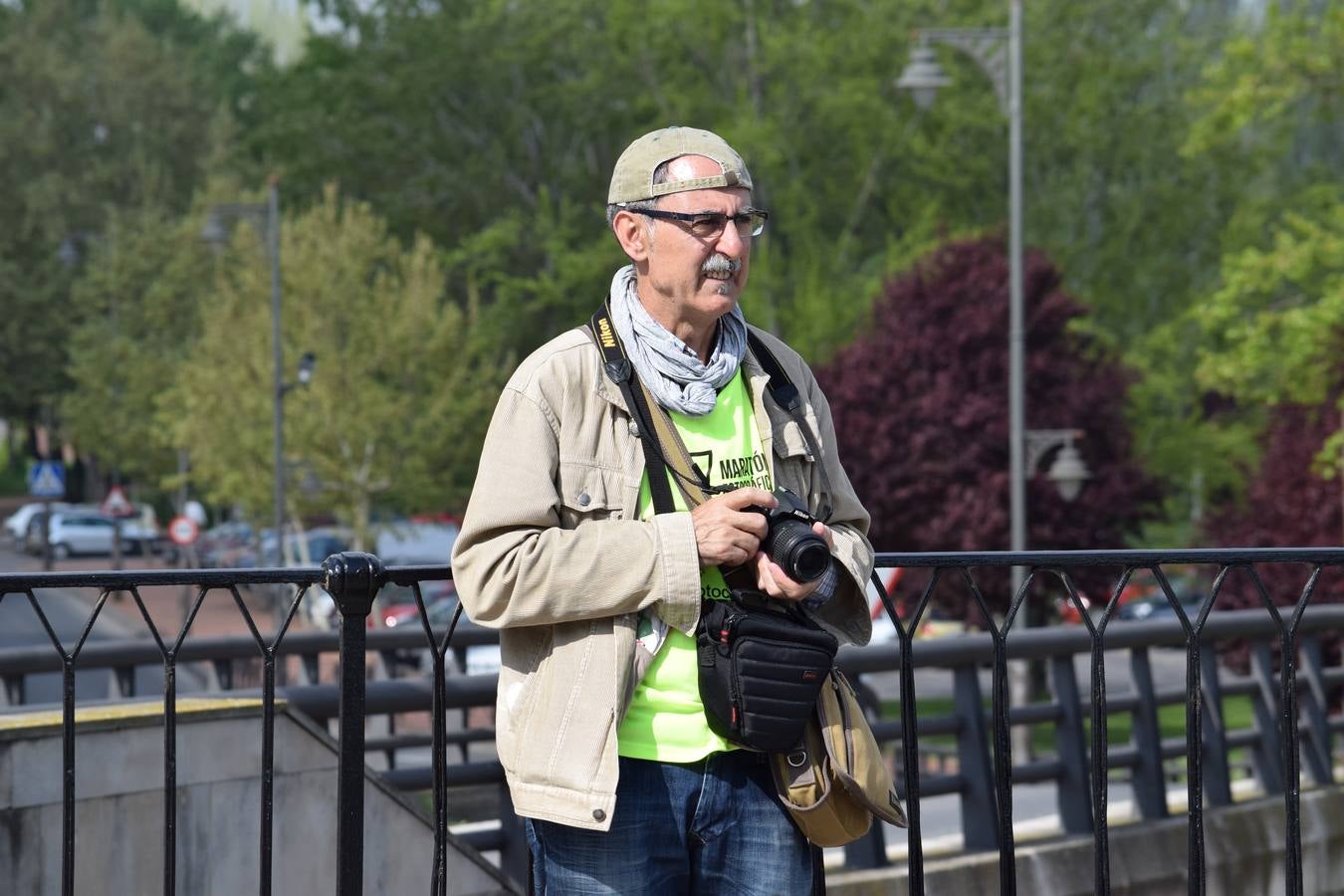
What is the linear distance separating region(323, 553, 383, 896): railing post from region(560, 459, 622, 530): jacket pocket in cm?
68

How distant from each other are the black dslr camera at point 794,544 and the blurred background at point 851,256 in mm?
20263

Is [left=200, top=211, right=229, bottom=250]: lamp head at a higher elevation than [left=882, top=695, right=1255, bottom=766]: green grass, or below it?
higher

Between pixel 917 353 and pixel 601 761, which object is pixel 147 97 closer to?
pixel 917 353

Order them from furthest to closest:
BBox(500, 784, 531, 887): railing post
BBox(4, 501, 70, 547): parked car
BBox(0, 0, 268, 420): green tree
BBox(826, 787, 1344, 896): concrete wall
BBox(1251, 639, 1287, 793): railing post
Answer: BBox(0, 0, 268, 420): green tree
BBox(4, 501, 70, 547): parked car
BBox(1251, 639, 1287, 793): railing post
BBox(826, 787, 1344, 896): concrete wall
BBox(500, 784, 531, 887): railing post

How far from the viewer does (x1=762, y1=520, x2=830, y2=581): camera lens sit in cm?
295

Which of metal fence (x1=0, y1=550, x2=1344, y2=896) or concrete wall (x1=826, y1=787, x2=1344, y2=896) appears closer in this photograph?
metal fence (x1=0, y1=550, x2=1344, y2=896)

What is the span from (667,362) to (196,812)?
3.54 metres

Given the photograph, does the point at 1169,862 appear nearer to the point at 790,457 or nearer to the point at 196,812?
the point at 196,812

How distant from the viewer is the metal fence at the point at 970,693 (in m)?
3.67

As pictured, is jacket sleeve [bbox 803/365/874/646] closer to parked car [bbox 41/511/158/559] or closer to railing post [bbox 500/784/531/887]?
railing post [bbox 500/784/531/887]

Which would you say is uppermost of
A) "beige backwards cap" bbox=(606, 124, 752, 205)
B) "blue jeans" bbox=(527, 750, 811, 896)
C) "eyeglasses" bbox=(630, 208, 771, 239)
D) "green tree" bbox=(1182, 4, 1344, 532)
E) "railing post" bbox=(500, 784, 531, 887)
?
"green tree" bbox=(1182, 4, 1344, 532)

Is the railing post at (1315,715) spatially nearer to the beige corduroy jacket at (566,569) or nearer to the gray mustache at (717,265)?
the beige corduroy jacket at (566,569)

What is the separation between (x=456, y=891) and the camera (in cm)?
620

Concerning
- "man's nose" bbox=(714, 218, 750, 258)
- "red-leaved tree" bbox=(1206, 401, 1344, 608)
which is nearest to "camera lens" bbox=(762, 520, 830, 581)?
"man's nose" bbox=(714, 218, 750, 258)
